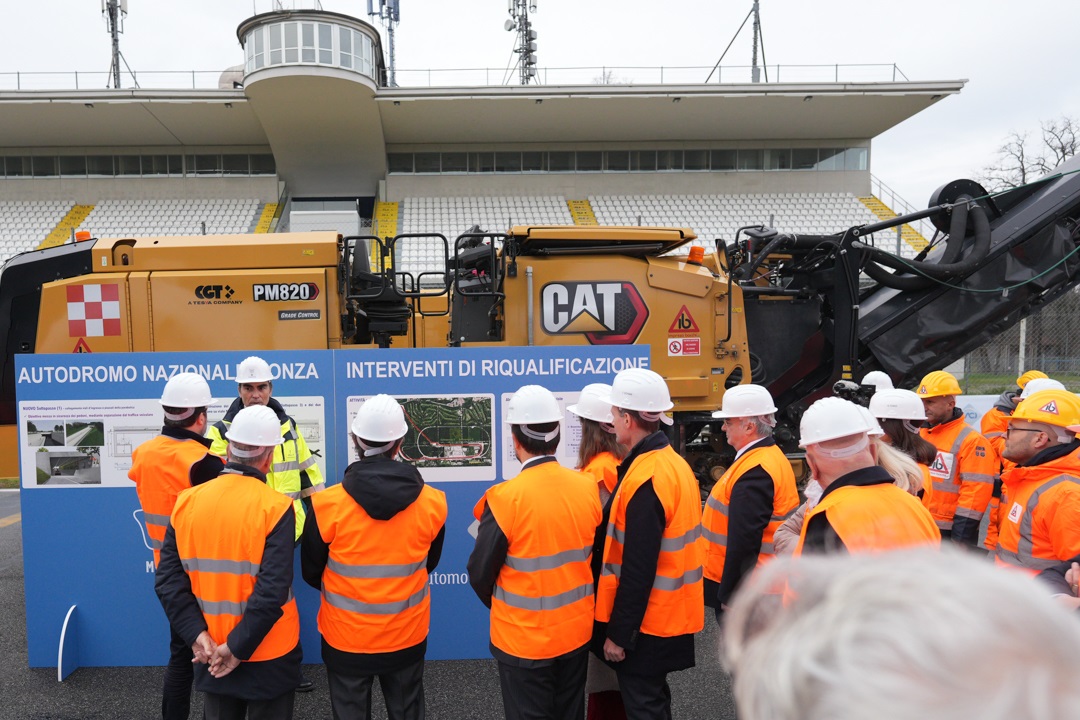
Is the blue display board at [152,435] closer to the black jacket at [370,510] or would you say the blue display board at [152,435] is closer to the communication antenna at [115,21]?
the black jacket at [370,510]

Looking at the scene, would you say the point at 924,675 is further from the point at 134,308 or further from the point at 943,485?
the point at 134,308

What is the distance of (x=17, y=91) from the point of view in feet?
72.7

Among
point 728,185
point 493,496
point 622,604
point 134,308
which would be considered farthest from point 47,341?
point 728,185

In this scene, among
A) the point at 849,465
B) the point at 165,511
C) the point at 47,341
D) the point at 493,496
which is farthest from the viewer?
the point at 47,341

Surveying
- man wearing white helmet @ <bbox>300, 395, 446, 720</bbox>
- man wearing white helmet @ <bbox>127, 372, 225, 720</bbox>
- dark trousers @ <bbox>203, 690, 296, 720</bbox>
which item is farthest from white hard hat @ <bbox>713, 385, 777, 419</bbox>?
man wearing white helmet @ <bbox>127, 372, 225, 720</bbox>

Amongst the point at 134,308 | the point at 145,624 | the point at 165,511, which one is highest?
the point at 134,308

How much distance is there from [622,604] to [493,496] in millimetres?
732

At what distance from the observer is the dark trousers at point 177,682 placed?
343cm

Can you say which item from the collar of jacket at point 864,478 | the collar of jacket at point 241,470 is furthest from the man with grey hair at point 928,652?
the collar of jacket at point 241,470

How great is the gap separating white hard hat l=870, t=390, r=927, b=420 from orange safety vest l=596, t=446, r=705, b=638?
5.65 ft

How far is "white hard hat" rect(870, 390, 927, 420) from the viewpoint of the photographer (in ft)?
13.2

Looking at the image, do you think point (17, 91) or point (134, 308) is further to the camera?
point (17, 91)

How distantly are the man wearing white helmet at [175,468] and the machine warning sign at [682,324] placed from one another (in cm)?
418

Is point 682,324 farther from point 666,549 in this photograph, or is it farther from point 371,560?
point 371,560
